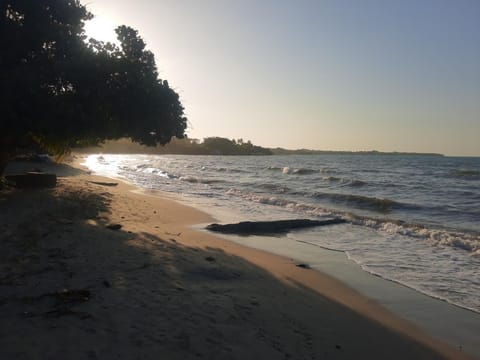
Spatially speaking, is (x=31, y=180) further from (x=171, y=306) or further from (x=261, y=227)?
(x=171, y=306)

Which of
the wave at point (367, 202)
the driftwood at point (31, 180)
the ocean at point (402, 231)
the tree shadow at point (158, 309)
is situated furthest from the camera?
the wave at point (367, 202)

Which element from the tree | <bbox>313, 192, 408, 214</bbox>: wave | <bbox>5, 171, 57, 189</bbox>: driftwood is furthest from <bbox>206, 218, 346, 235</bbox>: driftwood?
<bbox>5, 171, 57, 189</bbox>: driftwood

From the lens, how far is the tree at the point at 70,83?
13.6 m

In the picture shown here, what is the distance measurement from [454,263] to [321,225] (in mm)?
5685

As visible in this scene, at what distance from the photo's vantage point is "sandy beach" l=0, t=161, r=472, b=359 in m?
4.47

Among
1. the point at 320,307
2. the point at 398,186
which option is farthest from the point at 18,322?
the point at 398,186

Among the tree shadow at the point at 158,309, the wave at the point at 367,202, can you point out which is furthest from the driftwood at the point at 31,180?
→ the wave at the point at 367,202

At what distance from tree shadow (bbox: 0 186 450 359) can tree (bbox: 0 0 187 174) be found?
238 inches

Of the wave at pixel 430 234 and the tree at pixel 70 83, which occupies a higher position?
the tree at pixel 70 83

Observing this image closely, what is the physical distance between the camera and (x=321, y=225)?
15531mm

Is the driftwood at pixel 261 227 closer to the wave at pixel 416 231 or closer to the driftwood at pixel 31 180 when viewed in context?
the wave at pixel 416 231

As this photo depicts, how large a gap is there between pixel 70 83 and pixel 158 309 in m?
12.1

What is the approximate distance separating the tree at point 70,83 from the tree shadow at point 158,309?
6041mm

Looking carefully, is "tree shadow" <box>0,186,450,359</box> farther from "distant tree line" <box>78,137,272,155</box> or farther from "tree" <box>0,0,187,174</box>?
"distant tree line" <box>78,137,272,155</box>
